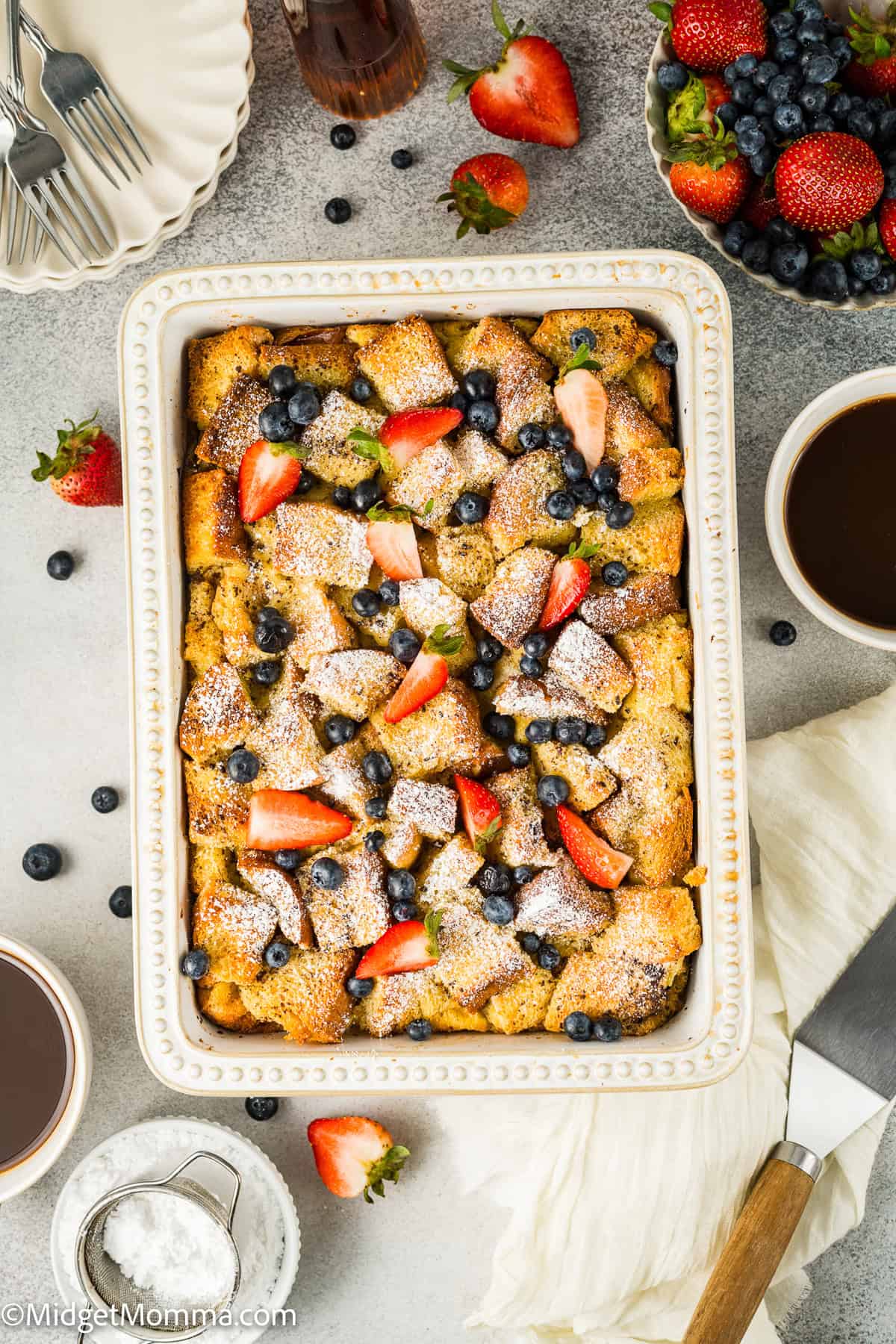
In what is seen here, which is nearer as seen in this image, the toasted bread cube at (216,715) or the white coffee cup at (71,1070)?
the toasted bread cube at (216,715)

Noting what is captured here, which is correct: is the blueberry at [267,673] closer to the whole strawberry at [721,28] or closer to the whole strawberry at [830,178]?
the whole strawberry at [830,178]

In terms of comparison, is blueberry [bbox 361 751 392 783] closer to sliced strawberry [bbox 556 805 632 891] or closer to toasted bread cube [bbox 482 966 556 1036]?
sliced strawberry [bbox 556 805 632 891]

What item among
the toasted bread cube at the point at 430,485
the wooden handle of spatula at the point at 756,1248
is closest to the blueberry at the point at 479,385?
the toasted bread cube at the point at 430,485

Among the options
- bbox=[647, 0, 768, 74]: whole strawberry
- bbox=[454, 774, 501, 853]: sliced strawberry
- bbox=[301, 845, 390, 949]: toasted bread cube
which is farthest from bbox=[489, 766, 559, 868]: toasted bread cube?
bbox=[647, 0, 768, 74]: whole strawberry

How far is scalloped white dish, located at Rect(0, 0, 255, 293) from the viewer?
224 centimetres

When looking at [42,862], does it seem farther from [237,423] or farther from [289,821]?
[237,423]

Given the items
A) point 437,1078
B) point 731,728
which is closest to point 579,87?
point 731,728

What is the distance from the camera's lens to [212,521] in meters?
2.07

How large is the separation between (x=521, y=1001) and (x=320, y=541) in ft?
3.09

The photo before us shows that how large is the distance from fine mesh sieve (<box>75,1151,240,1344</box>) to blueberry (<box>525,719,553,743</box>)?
1137 mm

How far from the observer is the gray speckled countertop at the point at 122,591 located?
2.44 m

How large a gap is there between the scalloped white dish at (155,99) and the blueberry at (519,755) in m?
1.28

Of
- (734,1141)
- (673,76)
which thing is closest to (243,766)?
(734,1141)

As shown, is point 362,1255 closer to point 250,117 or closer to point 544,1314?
point 544,1314
